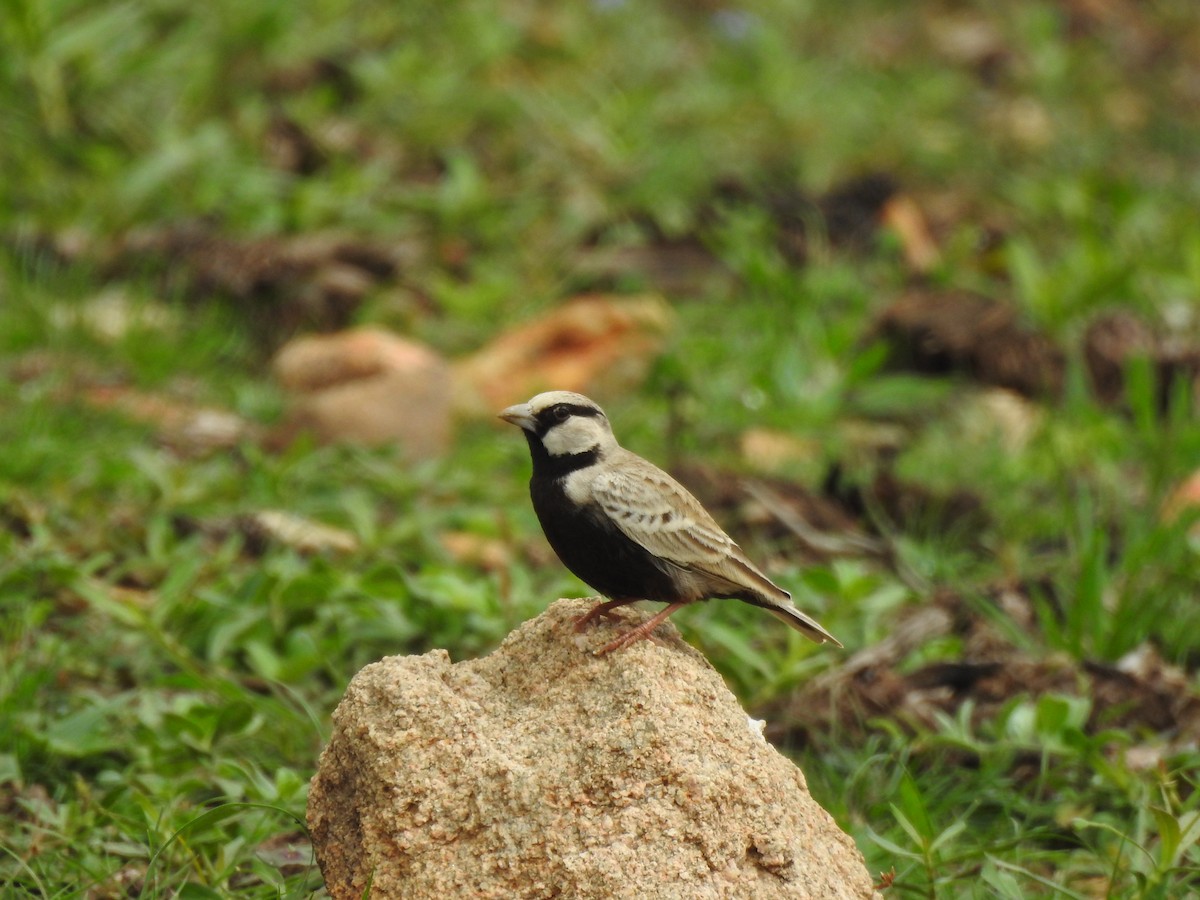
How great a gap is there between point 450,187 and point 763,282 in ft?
7.00

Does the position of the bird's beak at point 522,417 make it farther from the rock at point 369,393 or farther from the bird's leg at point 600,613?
the rock at point 369,393

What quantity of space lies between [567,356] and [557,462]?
467cm

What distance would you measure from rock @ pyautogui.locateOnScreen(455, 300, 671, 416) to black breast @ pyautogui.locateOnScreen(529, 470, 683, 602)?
4.18 m

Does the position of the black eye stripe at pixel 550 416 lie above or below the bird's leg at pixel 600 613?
above

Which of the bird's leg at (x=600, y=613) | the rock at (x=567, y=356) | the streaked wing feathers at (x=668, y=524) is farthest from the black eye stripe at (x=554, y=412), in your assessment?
the rock at (x=567, y=356)

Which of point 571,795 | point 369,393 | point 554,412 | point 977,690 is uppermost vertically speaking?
point 554,412

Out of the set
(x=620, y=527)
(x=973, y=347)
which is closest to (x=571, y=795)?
(x=620, y=527)

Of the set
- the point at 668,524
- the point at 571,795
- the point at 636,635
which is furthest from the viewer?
the point at 668,524

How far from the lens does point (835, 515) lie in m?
7.49

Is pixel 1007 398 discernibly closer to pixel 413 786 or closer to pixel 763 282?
pixel 763 282

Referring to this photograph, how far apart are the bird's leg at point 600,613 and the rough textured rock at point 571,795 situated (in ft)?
0.39

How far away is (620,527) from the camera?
4.36m

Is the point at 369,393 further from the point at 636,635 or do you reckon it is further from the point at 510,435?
the point at 636,635

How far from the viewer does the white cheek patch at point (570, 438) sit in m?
4.57
